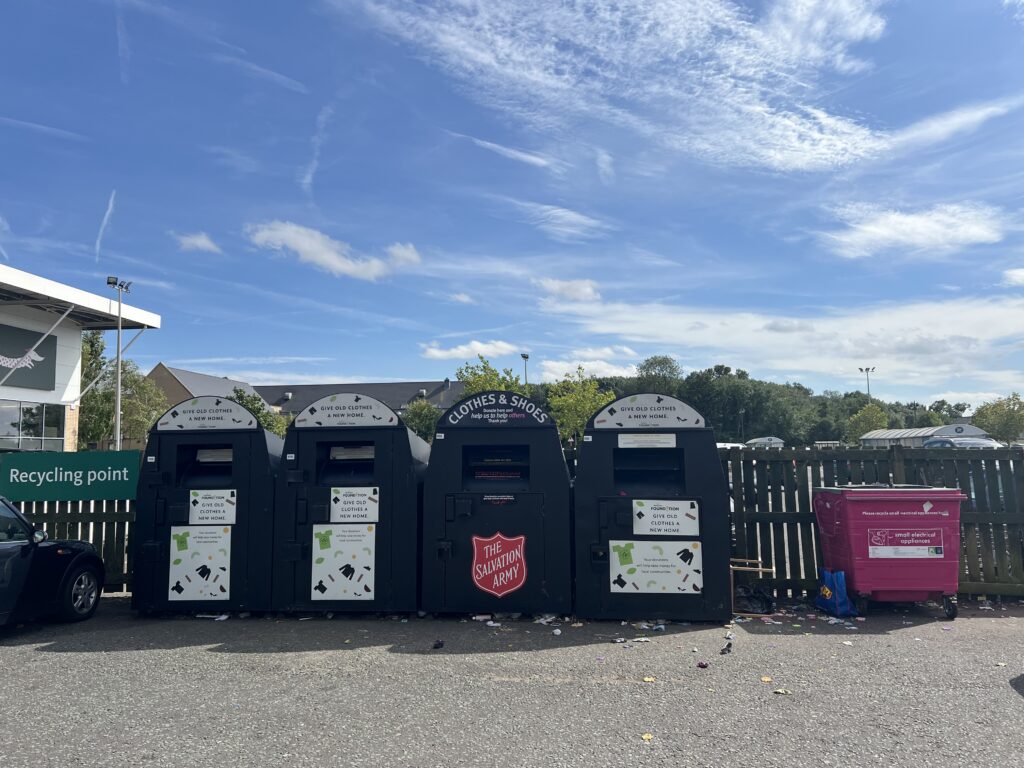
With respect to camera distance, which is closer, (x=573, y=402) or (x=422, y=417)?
(x=573, y=402)

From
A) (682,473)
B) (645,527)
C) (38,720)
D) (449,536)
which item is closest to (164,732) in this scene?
(38,720)

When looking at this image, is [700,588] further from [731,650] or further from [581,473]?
[581,473]

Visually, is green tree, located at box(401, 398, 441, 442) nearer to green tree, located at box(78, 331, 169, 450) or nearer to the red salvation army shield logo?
green tree, located at box(78, 331, 169, 450)

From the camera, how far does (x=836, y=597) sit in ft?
22.3

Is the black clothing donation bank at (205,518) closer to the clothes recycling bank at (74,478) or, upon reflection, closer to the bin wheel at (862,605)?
the clothes recycling bank at (74,478)

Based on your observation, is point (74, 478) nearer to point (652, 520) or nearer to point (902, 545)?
point (652, 520)

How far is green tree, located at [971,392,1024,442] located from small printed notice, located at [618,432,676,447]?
210 ft

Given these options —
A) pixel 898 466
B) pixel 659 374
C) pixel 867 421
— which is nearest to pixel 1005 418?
pixel 867 421

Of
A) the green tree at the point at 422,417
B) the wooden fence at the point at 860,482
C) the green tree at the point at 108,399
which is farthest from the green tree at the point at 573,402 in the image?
the wooden fence at the point at 860,482

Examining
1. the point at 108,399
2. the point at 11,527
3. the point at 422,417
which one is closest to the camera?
the point at 11,527

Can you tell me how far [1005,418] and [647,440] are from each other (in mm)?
→ 65219

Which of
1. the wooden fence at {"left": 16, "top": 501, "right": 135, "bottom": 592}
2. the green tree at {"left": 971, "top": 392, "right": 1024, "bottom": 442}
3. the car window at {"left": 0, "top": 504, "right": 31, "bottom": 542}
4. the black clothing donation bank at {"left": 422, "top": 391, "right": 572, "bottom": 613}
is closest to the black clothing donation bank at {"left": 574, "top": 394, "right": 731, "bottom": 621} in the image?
the black clothing donation bank at {"left": 422, "top": 391, "right": 572, "bottom": 613}

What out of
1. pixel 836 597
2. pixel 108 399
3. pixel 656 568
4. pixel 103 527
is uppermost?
pixel 108 399

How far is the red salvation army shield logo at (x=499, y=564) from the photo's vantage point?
6.77m
